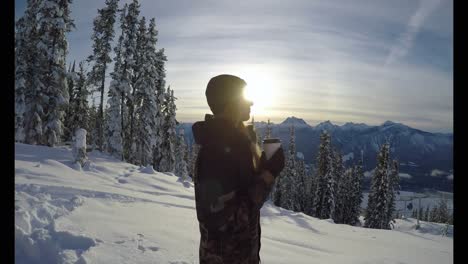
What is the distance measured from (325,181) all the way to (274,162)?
45.1m

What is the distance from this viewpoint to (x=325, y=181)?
45.6 meters

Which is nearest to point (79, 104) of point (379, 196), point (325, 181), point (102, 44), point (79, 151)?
point (102, 44)

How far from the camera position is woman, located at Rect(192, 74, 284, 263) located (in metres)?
2.62

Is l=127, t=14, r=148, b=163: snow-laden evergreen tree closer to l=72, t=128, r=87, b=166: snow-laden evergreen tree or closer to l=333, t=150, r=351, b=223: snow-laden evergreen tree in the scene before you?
l=72, t=128, r=87, b=166: snow-laden evergreen tree

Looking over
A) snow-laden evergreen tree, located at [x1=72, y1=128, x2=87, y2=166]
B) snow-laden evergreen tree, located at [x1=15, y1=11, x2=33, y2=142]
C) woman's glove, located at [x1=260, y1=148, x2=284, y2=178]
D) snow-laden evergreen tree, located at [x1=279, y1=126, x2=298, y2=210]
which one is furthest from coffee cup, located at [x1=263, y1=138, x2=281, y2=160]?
snow-laden evergreen tree, located at [x1=279, y1=126, x2=298, y2=210]

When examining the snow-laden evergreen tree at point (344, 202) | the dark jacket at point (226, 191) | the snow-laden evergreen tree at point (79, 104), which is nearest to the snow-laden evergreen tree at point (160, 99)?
the snow-laden evergreen tree at point (79, 104)

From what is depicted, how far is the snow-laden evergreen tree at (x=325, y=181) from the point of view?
1763 inches

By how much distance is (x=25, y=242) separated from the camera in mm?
4613

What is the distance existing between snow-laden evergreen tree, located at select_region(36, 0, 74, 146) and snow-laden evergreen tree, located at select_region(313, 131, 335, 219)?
31442 mm

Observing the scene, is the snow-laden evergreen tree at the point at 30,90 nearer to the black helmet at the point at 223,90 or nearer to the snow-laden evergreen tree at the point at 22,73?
the snow-laden evergreen tree at the point at 22,73

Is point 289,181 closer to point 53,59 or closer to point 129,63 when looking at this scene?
point 129,63

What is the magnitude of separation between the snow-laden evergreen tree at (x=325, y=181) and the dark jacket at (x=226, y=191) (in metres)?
43.3
